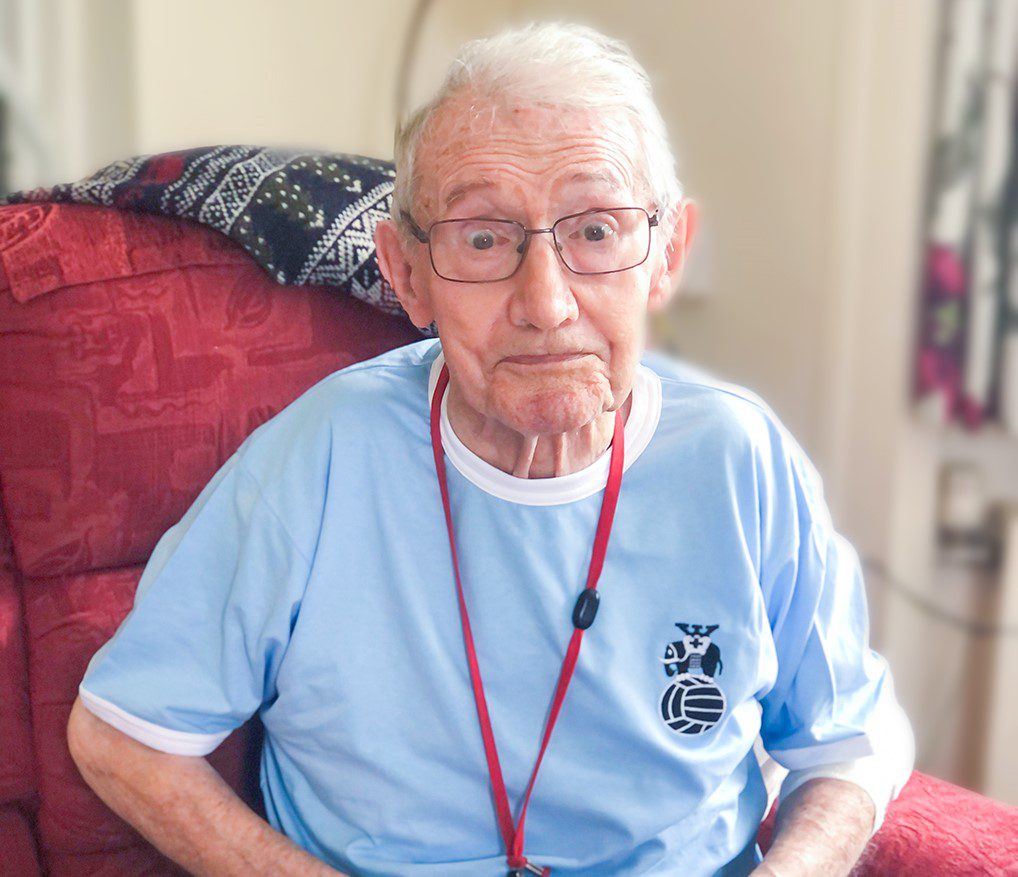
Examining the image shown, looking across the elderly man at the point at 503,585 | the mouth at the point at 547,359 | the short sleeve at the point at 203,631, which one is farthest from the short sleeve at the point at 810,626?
the short sleeve at the point at 203,631

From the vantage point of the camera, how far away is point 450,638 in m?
1.04

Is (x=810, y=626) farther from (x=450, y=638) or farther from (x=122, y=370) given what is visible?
(x=122, y=370)

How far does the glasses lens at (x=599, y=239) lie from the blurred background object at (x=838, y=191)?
1.15 m

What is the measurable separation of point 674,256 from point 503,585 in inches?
14.0

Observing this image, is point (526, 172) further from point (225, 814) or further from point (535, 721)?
point (225, 814)

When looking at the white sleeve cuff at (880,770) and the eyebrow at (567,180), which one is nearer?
the eyebrow at (567,180)

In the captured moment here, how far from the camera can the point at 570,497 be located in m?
1.06

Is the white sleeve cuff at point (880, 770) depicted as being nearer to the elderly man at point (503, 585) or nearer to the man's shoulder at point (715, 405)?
the elderly man at point (503, 585)

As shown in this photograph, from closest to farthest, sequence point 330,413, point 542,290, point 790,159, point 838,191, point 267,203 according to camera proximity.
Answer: point 542,290, point 330,413, point 267,203, point 838,191, point 790,159

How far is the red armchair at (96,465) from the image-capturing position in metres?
1.12

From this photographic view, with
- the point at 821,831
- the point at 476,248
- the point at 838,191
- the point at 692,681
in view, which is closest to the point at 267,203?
the point at 476,248

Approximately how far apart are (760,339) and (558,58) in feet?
4.76

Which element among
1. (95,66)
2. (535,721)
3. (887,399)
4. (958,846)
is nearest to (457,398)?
(535,721)

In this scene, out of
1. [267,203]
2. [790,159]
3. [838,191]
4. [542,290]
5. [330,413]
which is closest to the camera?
[542,290]
